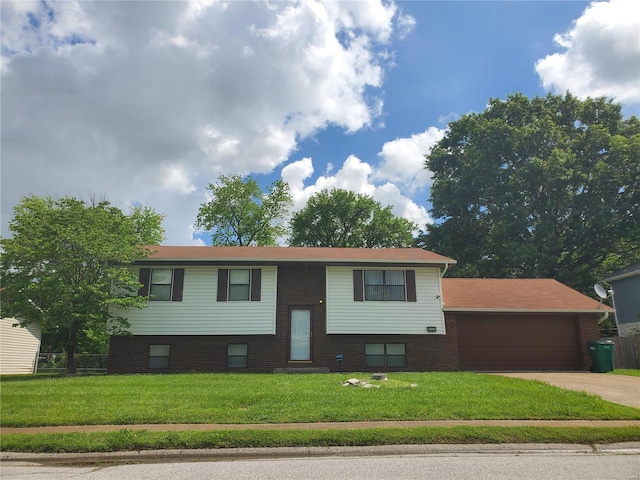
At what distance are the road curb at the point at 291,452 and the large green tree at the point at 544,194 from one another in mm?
24422

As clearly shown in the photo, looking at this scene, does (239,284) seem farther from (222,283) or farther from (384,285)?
(384,285)

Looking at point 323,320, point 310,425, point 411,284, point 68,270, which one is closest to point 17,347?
point 68,270

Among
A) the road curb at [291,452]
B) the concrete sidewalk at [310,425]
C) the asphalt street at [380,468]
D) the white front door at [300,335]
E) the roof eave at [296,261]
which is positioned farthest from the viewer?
the roof eave at [296,261]

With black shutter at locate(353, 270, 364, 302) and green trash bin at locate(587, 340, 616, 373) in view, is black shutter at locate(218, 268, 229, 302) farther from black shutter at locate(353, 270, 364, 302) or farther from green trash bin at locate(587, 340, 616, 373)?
green trash bin at locate(587, 340, 616, 373)

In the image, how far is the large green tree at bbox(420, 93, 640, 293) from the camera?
1150 inches

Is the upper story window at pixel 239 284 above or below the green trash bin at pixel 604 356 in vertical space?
above

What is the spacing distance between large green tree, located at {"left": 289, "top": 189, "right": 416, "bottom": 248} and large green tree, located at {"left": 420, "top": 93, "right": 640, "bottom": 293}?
590 cm

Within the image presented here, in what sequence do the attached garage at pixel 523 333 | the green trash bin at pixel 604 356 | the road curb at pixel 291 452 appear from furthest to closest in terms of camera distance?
1. the attached garage at pixel 523 333
2. the green trash bin at pixel 604 356
3. the road curb at pixel 291 452

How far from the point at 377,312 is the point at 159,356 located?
26.7 feet

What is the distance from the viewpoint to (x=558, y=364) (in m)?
17.7

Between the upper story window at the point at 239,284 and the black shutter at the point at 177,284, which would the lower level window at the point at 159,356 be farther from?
the upper story window at the point at 239,284

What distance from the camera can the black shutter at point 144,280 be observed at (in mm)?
17000

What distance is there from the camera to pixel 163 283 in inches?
680

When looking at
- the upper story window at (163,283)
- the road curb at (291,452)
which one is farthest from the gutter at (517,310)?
the road curb at (291,452)
